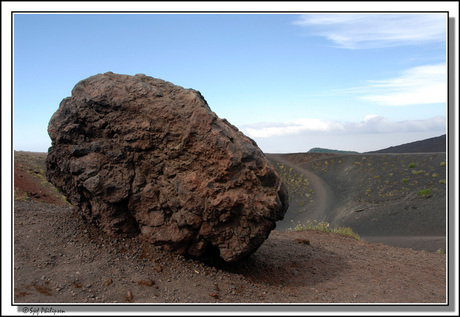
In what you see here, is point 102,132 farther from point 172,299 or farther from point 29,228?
point 172,299

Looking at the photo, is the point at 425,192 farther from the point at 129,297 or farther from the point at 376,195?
the point at 129,297

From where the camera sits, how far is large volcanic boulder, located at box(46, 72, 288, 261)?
6527 mm

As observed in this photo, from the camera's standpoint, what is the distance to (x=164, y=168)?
6.88 metres

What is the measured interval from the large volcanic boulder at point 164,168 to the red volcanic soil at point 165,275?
428 mm

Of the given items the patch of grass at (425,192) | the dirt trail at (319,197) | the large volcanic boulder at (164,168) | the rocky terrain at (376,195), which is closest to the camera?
the large volcanic boulder at (164,168)

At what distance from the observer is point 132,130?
6.87m

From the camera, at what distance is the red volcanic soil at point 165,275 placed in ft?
19.5

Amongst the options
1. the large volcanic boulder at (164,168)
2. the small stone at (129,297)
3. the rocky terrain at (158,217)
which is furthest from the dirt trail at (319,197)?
the small stone at (129,297)

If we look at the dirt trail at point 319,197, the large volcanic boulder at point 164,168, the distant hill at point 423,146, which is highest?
the distant hill at point 423,146

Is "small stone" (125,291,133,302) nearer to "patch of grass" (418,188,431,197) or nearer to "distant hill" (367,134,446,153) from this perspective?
"patch of grass" (418,188,431,197)

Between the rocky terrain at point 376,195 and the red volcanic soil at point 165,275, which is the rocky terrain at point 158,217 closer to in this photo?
the red volcanic soil at point 165,275

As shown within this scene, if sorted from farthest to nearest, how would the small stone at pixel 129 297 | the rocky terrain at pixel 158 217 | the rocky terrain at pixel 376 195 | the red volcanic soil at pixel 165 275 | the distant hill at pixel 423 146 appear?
the distant hill at pixel 423 146 → the rocky terrain at pixel 376 195 → the rocky terrain at pixel 158 217 → the red volcanic soil at pixel 165 275 → the small stone at pixel 129 297

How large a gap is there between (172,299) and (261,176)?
2.44 m

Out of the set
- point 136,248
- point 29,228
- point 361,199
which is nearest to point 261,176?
point 136,248
